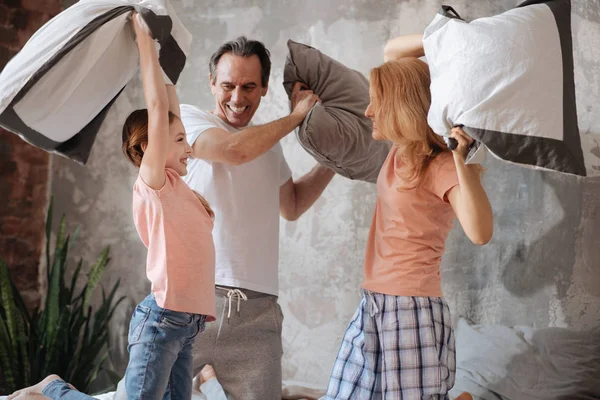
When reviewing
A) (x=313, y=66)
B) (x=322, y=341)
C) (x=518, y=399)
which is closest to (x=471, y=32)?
(x=313, y=66)

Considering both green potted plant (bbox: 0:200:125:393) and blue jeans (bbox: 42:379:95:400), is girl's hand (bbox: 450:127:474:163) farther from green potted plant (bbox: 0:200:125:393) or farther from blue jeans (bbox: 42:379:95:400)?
green potted plant (bbox: 0:200:125:393)

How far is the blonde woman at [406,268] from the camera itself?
1943 millimetres

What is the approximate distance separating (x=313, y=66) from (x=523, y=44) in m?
0.88

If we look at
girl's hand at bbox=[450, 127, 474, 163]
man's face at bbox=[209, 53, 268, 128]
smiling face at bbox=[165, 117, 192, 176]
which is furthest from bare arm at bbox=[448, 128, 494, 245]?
man's face at bbox=[209, 53, 268, 128]

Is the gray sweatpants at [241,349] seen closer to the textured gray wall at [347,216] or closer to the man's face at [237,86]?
the man's face at [237,86]

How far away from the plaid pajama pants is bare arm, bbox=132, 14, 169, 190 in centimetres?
66

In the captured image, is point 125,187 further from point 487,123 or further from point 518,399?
point 487,123

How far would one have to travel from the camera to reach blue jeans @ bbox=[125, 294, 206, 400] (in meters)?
1.91

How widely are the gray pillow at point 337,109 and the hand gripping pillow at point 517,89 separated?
633 mm

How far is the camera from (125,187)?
3830mm

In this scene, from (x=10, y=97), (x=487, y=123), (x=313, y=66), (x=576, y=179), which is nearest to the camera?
(x=487, y=123)

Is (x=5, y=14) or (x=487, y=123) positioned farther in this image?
(x=5, y=14)

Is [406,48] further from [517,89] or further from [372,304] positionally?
[372,304]

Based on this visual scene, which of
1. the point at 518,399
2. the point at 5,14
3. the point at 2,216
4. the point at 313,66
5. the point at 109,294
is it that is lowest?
the point at 518,399
